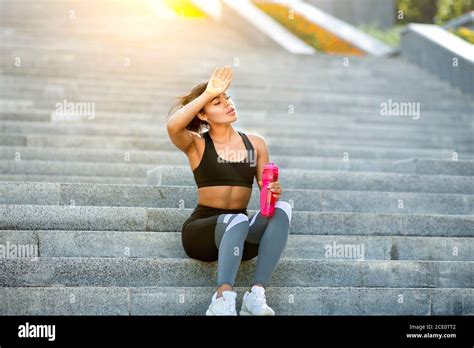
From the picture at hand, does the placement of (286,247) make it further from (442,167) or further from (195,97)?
(442,167)

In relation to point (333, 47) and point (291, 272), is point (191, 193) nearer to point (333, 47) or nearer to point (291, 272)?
point (291, 272)

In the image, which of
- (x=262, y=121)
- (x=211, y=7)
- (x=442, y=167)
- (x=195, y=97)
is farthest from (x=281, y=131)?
(x=211, y=7)

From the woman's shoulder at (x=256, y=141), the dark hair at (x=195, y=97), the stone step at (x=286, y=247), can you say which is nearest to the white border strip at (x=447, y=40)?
the stone step at (x=286, y=247)

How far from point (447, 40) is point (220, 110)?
9.51 meters

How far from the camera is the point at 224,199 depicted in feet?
21.5

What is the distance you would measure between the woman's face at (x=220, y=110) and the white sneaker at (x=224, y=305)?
4.29 ft

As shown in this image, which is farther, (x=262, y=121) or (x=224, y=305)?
(x=262, y=121)

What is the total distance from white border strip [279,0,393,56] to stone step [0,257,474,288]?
37.6 ft

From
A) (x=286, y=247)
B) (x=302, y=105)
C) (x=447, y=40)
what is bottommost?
(x=286, y=247)

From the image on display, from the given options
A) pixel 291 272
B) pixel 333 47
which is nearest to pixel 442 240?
pixel 291 272

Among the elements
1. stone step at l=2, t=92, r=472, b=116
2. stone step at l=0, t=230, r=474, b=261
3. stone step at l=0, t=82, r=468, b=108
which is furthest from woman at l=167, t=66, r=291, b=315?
stone step at l=0, t=82, r=468, b=108

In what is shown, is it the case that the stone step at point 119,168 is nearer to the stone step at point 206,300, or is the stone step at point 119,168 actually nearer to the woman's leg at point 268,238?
the stone step at point 206,300

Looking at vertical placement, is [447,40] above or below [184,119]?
above

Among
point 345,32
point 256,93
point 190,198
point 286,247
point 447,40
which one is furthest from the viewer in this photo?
point 345,32
